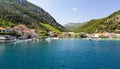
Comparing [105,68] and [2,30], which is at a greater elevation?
[2,30]

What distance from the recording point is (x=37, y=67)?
53.8 m

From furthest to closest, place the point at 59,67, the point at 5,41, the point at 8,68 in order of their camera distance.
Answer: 1. the point at 5,41
2. the point at 59,67
3. the point at 8,68

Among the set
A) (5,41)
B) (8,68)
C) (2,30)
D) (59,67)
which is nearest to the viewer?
(8,68)

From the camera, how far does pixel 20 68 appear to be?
51781mm

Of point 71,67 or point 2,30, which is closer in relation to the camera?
point 71,67

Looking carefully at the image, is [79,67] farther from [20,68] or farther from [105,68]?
[20,68]

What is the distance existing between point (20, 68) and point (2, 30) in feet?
466

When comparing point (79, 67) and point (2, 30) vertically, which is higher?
point (2, 30)

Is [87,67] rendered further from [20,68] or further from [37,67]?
[20,68]

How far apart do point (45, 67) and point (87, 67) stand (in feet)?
36.2

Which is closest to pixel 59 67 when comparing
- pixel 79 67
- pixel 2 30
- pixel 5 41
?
pixel 79 67

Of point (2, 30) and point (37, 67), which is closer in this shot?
point (37, 67)

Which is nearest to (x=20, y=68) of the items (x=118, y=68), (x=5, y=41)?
(x=118, y=68)

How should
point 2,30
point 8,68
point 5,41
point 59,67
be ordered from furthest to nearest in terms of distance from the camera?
point 2,30, point 5,41, point 59,67, point 8,68
